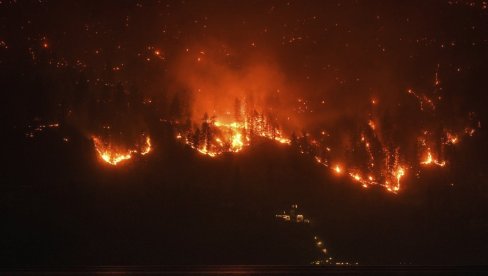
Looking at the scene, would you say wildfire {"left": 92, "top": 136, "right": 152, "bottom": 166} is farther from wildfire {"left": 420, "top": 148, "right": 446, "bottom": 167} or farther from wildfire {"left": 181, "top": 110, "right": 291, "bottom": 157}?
wildfire {"left": 420, "top": 148, "right": 446, "bottom": 167}

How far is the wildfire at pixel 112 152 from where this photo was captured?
176 ft

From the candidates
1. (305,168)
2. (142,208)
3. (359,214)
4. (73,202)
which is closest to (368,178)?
(305,168)

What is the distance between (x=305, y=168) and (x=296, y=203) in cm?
1276

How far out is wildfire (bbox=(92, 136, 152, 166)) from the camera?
53.6 metres

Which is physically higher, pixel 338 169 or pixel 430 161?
pixel 430 161

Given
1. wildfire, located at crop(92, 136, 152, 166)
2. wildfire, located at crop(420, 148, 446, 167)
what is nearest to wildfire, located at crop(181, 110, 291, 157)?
wildfire, located at crop(92, 136, 152, 166)

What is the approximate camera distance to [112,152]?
180ft

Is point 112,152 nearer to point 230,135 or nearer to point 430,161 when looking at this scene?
point 230,135

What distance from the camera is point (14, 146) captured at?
169 ft

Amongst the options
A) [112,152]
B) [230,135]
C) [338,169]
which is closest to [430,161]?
[338,169]

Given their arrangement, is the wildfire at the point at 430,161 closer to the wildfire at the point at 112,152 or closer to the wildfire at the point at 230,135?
the wildfire at the point at 230,135

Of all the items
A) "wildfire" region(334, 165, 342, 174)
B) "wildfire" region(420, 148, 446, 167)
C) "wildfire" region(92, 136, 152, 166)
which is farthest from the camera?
"wildfire" region(420, 148, 446, 167)

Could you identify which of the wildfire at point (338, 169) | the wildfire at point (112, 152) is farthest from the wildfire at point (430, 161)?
the wildfire at point (112, 152)

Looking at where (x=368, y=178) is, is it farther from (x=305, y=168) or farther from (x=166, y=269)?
(x=166, y=269)
